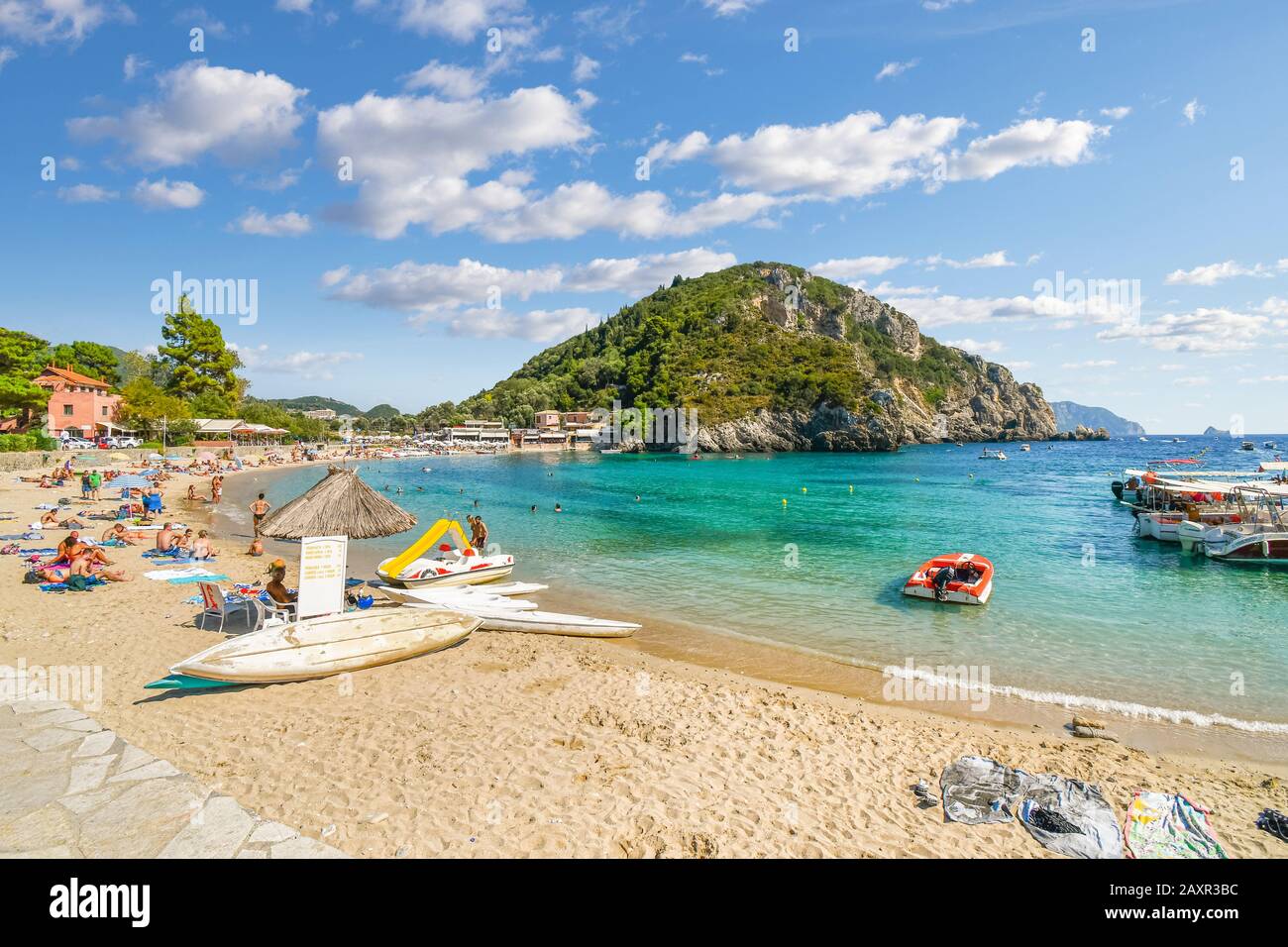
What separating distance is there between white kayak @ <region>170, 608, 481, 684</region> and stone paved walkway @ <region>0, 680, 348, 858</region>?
6.40 feet

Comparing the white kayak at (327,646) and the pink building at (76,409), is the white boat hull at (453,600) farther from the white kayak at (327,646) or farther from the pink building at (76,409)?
the pink building at (76,409)

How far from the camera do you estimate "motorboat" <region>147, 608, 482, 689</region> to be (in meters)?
8.99

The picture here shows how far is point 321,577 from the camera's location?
452 inches

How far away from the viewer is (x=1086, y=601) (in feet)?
57.3

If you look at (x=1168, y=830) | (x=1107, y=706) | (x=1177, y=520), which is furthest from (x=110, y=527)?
(x=1177, y=520)

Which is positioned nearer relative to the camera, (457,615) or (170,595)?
(457,615)

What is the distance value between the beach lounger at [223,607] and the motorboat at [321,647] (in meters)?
2.15

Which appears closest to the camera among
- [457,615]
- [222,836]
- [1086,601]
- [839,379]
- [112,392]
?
[222,836]

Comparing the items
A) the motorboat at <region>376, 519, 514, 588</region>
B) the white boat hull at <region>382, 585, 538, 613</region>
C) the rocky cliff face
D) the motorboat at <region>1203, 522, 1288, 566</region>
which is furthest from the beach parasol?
the rocky cliff face

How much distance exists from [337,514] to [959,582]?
54.3 ft
